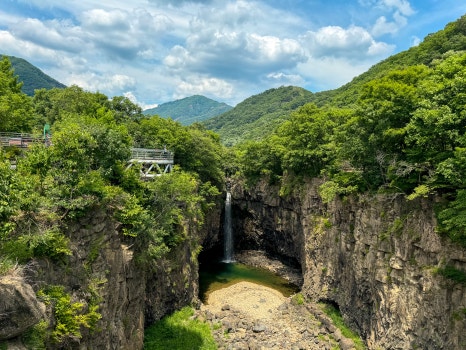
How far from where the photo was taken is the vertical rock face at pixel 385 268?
61.9 feet

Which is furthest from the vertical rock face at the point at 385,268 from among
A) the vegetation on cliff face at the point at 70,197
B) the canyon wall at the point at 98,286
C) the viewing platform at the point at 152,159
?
the viewing platform at the point at 152,159

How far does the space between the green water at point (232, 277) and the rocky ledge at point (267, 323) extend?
2483 millimetres

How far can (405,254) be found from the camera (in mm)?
21859

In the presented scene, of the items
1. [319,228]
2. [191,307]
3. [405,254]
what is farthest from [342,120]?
[191,307]

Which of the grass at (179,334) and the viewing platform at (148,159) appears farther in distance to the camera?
the viewing platform at (148,159)

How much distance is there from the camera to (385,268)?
23734 mm

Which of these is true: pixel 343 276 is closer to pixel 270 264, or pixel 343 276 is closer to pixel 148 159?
pixel 270 264

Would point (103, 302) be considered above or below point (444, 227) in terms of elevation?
below

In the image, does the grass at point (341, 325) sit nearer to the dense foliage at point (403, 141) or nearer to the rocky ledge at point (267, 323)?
the rocky ledge at point (267, 323)

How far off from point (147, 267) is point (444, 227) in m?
20.8

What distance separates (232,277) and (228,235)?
33.5 feet

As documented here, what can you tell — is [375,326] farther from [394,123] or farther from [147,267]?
[147,267]

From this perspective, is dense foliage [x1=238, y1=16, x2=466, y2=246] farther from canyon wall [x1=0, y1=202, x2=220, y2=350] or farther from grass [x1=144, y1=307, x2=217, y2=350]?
canyon wall [x1=0, y1=202, x2=220, y2=350]

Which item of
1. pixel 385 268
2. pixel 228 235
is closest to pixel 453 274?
pixel 385 268
